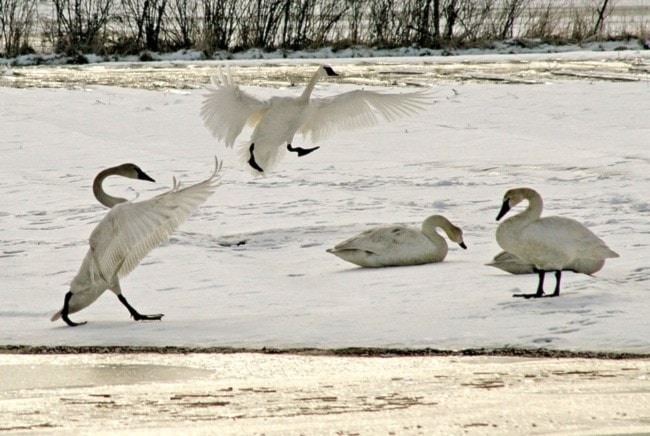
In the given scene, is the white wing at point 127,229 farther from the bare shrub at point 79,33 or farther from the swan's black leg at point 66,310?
the bare shrub at point 79,33

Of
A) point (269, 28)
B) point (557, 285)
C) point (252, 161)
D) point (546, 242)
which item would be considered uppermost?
point (269, 28)

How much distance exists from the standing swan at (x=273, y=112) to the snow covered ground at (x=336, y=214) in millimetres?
539

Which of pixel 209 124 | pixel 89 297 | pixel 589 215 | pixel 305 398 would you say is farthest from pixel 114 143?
pixel 305 398

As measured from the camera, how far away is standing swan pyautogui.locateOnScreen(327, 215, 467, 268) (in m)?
8.55

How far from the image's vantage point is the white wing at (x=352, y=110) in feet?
35.9

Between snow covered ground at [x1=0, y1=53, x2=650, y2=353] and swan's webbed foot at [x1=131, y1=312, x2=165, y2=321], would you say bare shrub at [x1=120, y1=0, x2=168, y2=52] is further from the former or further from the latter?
swan's webbed foot at [x1=131, y1=312, x2=165, y2=321]

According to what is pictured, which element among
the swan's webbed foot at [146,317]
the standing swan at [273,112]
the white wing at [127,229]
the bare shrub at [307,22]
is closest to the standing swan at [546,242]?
the white wing at [127,229]

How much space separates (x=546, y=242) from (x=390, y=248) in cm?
148

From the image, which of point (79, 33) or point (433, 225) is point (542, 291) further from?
point (79, 33)

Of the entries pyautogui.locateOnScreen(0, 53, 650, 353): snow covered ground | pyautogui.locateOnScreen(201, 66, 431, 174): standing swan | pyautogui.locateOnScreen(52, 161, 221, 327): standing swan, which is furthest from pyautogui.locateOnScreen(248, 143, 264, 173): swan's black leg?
pyautogui.locateOnScreen(52, 161, 221, 327): standing swan

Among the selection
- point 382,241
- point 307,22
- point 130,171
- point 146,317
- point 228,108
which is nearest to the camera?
point 146,317

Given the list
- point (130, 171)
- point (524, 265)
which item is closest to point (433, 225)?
point (524, 265)

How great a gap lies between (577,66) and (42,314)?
14.4 m

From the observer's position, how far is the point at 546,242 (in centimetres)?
737
